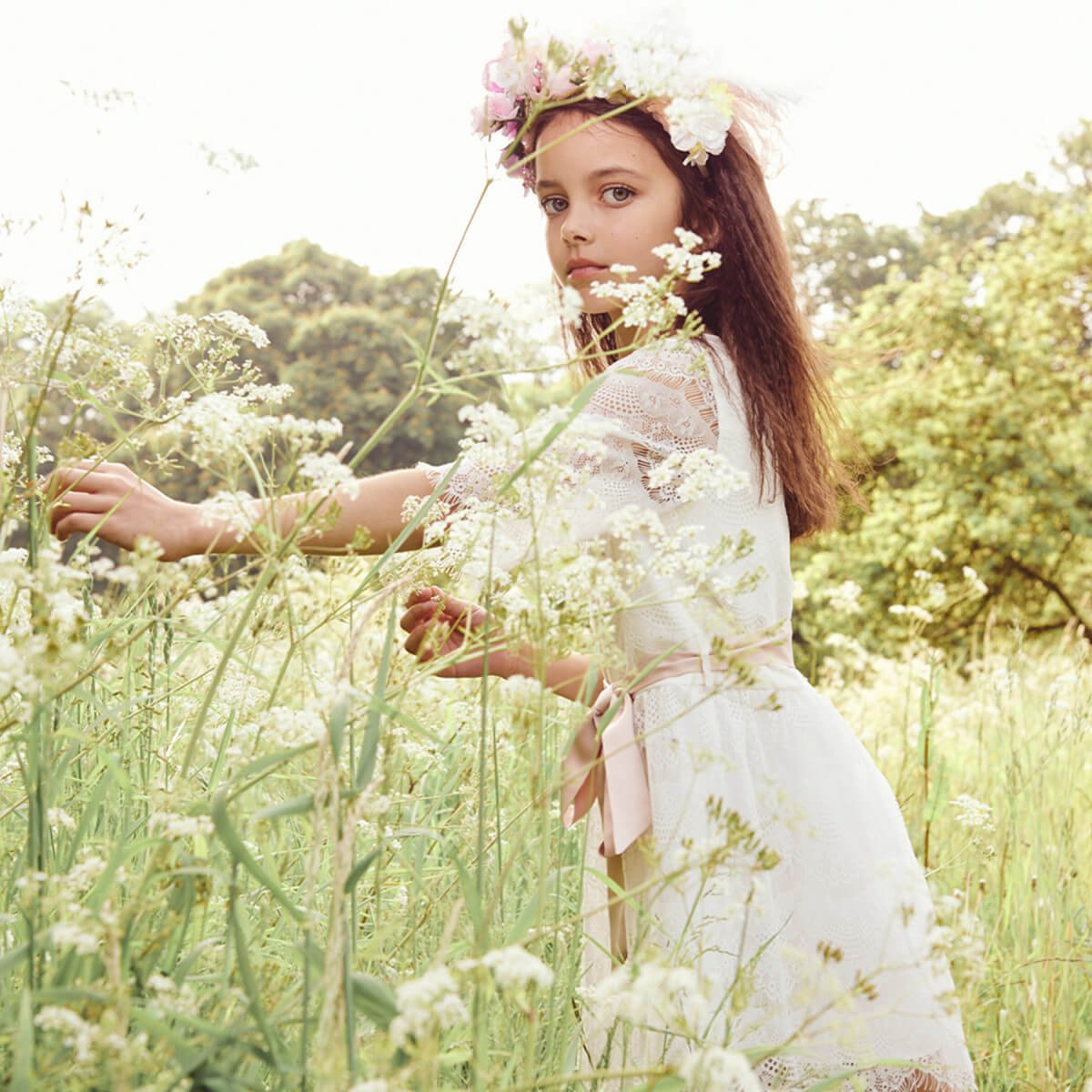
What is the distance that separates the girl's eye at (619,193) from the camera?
2.25m

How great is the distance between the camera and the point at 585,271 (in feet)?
7.22

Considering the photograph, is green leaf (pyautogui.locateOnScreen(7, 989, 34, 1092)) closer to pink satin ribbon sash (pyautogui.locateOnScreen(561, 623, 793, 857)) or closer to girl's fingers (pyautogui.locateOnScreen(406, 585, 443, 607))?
girl's fingers (pyautogui.locateOnScreen(406, 585, 443, 607))

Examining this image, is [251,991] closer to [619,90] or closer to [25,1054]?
[25,1054]

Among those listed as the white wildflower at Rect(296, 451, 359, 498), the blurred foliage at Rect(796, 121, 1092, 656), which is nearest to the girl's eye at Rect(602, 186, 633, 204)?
the white wildflower at Rect(296, 451, 359, 498)

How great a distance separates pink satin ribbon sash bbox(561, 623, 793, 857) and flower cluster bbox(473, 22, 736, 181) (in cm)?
74

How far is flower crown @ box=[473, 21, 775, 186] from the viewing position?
1190 millimetres

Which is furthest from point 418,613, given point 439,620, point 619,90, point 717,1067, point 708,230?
point 708,230

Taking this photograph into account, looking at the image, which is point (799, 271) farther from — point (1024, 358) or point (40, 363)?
point (40, 363)

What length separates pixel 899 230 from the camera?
95.4 ft

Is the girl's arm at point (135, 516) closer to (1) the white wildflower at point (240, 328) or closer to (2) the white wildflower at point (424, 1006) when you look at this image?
(1) the white wildflower at point (240, 328)

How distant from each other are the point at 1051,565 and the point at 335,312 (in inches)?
536

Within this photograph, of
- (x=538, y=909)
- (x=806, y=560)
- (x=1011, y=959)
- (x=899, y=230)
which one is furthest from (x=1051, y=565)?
(x=899, y=230)

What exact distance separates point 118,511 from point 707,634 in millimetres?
867

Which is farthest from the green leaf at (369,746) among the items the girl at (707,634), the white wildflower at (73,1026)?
the girl at (707,634)
